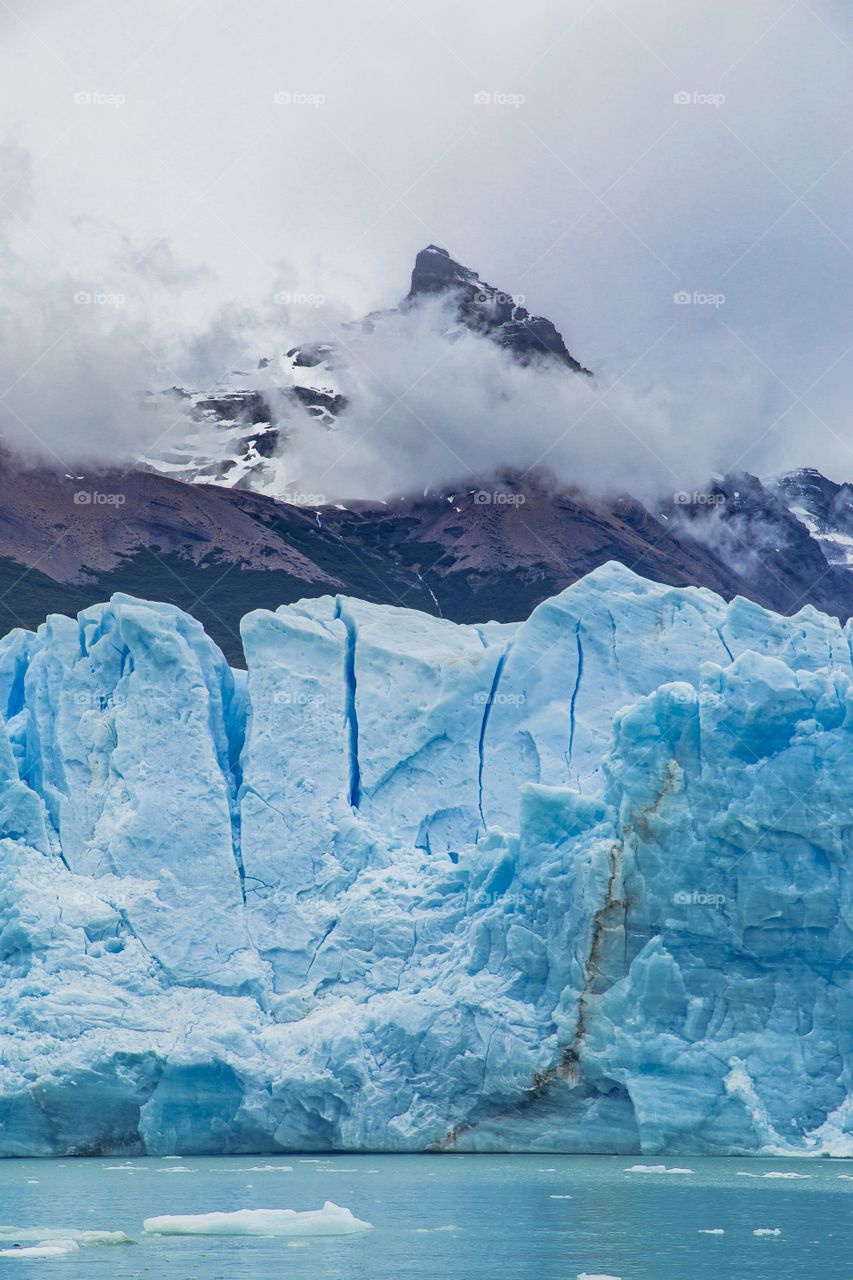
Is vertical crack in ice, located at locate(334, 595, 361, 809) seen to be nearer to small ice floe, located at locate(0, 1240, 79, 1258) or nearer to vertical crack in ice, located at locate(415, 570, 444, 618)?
small ice floe, located at locate(0, 1240, 79, 1258)

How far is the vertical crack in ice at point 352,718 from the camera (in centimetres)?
2305

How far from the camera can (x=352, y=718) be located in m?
23.5

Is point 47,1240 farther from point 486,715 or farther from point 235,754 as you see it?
point 486,715

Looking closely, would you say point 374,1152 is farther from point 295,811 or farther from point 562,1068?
point 295,811

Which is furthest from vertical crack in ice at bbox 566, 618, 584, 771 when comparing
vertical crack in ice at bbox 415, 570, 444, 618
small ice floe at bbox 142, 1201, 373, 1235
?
vertical crack in ice at bbox 415, 570, 444, 618

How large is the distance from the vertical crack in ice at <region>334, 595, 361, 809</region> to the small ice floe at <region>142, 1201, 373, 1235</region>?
906cm

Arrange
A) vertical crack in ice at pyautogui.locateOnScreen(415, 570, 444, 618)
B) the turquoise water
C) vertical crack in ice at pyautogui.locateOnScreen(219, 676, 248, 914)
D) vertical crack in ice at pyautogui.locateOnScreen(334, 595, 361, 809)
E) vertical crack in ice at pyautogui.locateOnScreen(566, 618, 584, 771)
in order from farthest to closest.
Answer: vertical crack in ice at pyautogui.locateOnScreen(415, 570, 444, 618)
vertical crack in ice at pyautogui.locateOnScreen(566, 618, 584, 771)
vertical crack in ice at pyautogui.locateOnScreen(334, 595, 361, 809)
vertical crack in ice at pyautogui.locateOnScreen(219, 676, 248, 914)
the turquoise water

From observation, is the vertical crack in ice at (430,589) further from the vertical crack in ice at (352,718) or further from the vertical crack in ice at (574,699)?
the vertical crack in ice at (574,699)

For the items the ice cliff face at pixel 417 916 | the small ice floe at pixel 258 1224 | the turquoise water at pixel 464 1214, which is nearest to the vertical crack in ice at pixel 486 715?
the ice cliff face at pixel 417 916

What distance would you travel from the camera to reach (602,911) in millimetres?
20062

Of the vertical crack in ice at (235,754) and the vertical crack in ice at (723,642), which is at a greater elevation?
the vertical crack in ice at (723,642)

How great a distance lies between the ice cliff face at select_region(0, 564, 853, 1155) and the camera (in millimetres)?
19703

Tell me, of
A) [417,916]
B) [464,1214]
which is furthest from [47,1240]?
[417,916]

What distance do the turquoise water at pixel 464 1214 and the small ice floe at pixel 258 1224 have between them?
101 mm
